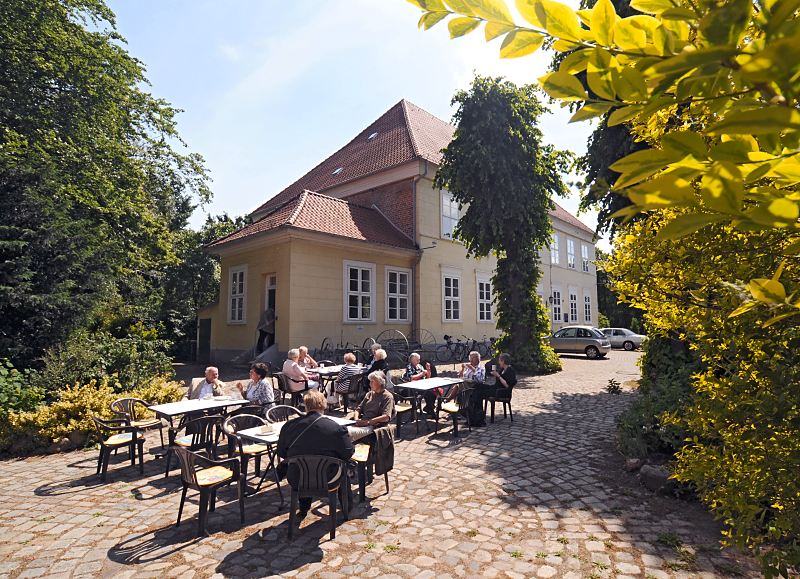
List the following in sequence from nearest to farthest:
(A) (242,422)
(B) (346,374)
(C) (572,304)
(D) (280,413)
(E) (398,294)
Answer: (A) (242,422) → (D) (280,413) → (B) (346,374) → (E) (398,294) → (C) (572,304)

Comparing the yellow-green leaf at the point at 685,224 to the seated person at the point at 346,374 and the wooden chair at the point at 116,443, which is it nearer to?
the wooden chair at the point at 116,443

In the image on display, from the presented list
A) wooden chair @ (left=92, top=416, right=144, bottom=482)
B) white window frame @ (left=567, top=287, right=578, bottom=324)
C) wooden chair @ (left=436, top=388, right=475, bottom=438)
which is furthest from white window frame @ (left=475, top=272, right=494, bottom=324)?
wooden chair @ (left=92, top=416, right=144, bottom=482)

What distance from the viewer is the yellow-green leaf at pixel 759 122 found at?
62cm

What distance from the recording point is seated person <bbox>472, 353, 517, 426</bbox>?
8.88 meters

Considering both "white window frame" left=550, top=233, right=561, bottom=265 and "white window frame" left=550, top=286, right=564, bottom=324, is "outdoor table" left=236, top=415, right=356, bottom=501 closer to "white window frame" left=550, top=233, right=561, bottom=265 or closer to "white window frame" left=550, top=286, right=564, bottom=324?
"white window frame" left=550, top=286, right=564, bottom=324

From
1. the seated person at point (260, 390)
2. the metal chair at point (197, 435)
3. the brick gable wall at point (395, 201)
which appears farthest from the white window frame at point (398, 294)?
the metal chair at point (197, 435)

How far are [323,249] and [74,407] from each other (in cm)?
1028

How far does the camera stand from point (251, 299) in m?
17.9

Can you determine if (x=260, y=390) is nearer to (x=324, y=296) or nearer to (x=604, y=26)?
(x=604, y=26)

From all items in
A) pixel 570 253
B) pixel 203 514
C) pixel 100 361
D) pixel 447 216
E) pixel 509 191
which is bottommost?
pixel 203 514

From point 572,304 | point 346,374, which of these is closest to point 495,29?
point 346,374

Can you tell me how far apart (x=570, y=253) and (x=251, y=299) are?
78.5ft

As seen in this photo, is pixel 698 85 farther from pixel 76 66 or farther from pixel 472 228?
pixel 76 66

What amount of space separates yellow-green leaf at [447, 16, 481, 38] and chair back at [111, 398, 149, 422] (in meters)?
7.96
